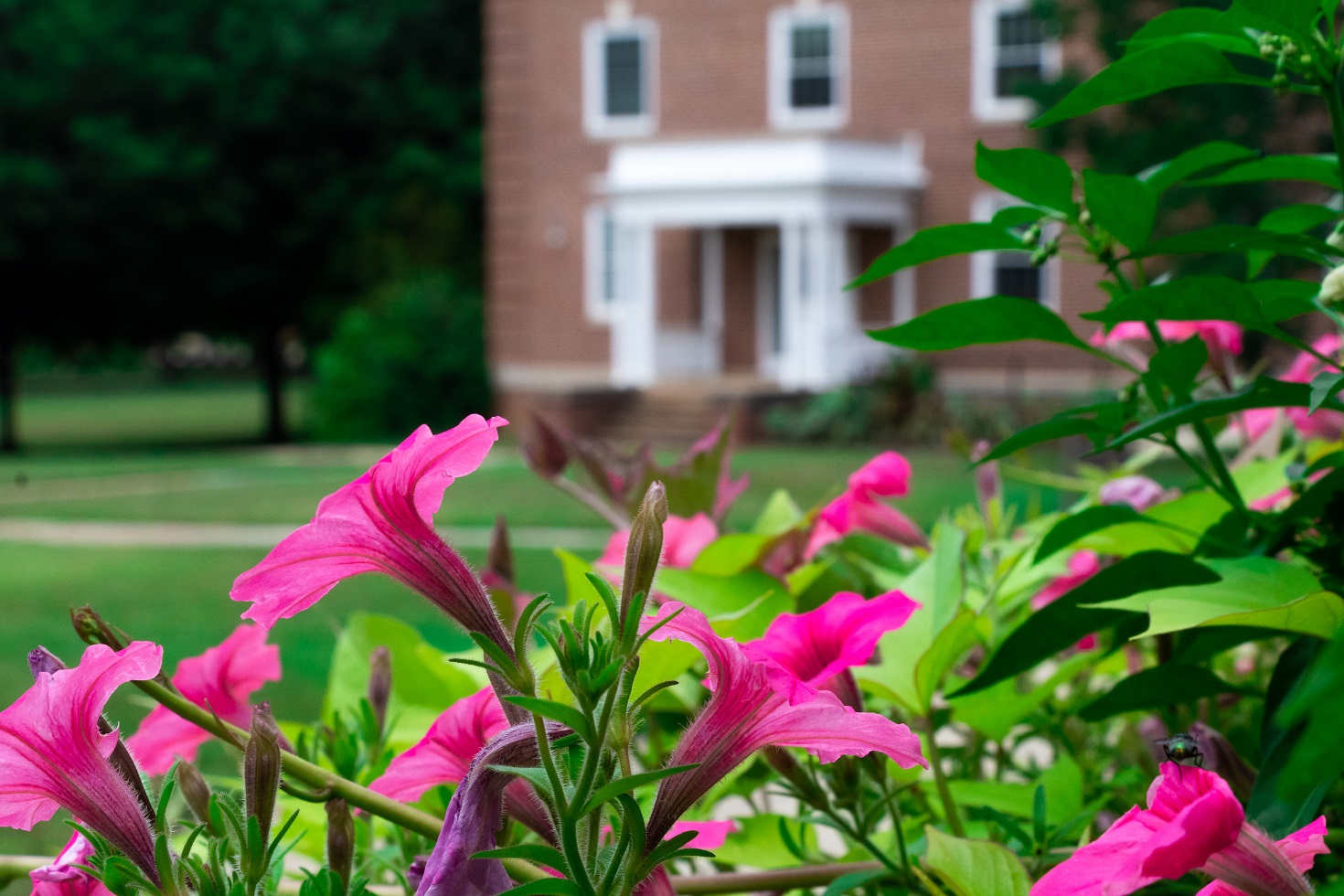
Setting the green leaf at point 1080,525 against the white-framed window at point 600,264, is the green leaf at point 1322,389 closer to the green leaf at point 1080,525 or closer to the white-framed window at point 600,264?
the green leaf at point 1080,525

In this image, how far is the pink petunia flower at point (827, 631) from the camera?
2.61 feet

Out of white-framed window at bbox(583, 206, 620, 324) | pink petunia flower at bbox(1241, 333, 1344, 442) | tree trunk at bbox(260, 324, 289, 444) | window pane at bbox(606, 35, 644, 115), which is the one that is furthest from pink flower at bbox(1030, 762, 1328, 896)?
tree trunk at bbox(260, 324, 289, 444)

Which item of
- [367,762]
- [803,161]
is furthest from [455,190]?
[367,762]

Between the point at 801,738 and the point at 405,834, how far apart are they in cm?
41

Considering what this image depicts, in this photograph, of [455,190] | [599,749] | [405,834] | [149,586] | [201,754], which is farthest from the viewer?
[455,190]

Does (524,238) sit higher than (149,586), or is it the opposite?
(524,238)

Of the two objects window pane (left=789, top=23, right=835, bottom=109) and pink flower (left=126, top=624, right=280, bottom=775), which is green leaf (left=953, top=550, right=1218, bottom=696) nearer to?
pink flower (left=126, top=624, right=280, bottom=775)

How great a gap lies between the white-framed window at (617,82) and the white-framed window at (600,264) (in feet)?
4.09

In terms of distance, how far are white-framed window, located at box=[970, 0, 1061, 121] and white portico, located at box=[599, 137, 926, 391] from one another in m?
1.17

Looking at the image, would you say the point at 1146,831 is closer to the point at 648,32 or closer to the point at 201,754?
the point at 201,754

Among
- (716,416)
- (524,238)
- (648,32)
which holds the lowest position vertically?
(716,416)

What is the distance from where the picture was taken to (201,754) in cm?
489

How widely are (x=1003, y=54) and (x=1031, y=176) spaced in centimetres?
2046

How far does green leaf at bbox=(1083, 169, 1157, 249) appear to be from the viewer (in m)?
0.85
